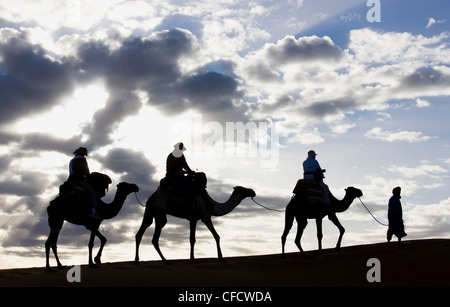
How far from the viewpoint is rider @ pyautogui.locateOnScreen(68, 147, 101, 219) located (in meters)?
17.4

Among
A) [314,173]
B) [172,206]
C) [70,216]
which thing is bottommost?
[70,216]

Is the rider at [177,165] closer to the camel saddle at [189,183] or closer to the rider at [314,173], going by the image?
the camel saddle at [189,183]

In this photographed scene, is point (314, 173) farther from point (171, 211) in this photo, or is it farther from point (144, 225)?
point (144, 225)

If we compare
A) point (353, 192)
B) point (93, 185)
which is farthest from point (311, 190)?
point (93, 185)

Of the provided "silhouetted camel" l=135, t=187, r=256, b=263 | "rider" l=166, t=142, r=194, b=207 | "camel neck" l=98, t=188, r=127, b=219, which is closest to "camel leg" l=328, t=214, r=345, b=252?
"silhouetted camel" l=135, t=187, r=256, b=263

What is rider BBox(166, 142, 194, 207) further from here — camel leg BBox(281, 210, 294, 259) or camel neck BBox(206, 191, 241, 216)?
camel leg BBox(281, 210, 294, 259)

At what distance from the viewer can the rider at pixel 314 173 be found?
61.8 feet

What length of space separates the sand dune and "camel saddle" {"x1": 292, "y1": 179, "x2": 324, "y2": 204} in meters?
2.08

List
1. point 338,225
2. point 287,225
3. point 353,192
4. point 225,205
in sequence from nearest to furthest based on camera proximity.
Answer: point 287,225
point 338,225
point 225,205
point 353,192

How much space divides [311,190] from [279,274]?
13.7 feet

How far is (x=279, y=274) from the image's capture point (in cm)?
1527

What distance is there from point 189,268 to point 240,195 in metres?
4.87
